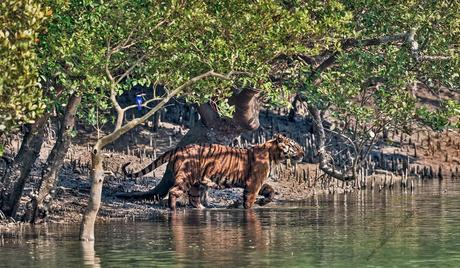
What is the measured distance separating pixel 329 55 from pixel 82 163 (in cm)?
900

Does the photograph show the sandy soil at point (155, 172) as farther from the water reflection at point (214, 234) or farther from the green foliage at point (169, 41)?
the green foliage at point (169, 41)

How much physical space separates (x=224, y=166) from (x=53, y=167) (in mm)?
7152

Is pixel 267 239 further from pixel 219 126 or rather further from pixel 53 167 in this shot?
pixel 219 126

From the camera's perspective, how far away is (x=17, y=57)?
80.5 feet

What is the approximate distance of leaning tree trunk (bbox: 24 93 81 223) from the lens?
31672 millimetres

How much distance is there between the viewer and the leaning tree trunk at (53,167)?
31672mm

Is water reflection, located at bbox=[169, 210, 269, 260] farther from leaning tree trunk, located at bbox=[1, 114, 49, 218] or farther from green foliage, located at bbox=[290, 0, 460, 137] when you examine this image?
green foliage, located at bbox=[290, 0, 460, 137]

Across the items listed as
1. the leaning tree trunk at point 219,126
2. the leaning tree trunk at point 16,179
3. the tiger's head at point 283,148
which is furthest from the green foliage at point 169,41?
the leaning tree trunk at point 219,126

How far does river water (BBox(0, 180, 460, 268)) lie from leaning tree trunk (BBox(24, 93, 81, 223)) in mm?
562

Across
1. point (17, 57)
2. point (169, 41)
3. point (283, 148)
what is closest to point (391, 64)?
point (283, 148)

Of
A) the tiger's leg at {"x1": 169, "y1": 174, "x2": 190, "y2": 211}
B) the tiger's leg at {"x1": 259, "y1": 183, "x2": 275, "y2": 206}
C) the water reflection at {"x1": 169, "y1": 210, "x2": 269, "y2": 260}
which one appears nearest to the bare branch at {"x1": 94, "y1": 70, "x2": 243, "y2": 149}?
the water reflection at {"x1": 169, "y1": 210, "x2": 269, "y2": 260}

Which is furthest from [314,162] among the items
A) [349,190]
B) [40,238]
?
[40,238]

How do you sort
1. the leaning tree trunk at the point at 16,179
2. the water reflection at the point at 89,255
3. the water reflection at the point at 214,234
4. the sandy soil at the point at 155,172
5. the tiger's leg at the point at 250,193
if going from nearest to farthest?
the water reflection at the point at 89,255 → the water reflection at the point at 214,234 → the leaning tree trunk at the point at 16,179 → the sandy soil at the point at 155,172 → the tiger's leg at the point at 250,193

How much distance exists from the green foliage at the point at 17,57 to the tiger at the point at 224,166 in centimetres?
1271
